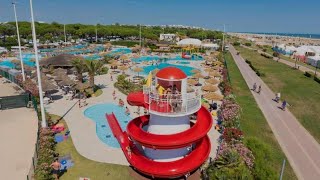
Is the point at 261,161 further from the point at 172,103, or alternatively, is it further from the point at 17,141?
the point at 17,141

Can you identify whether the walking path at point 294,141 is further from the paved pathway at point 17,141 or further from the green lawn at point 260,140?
the paved pathway at point 17,141

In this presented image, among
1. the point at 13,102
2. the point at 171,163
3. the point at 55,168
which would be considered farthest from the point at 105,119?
the point at 171,163

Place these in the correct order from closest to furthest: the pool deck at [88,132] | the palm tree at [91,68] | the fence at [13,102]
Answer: the pool deck at [88,132]
the fence at [13,102]
the palm tree at [91,68]

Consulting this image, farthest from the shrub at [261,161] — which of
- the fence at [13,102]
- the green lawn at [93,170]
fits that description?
the fence at [13,102]

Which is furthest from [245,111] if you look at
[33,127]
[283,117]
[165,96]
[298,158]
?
[33,127]

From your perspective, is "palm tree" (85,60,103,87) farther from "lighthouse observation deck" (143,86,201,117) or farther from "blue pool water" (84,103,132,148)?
"lighthouse observation deck" (143,86,201,117)
